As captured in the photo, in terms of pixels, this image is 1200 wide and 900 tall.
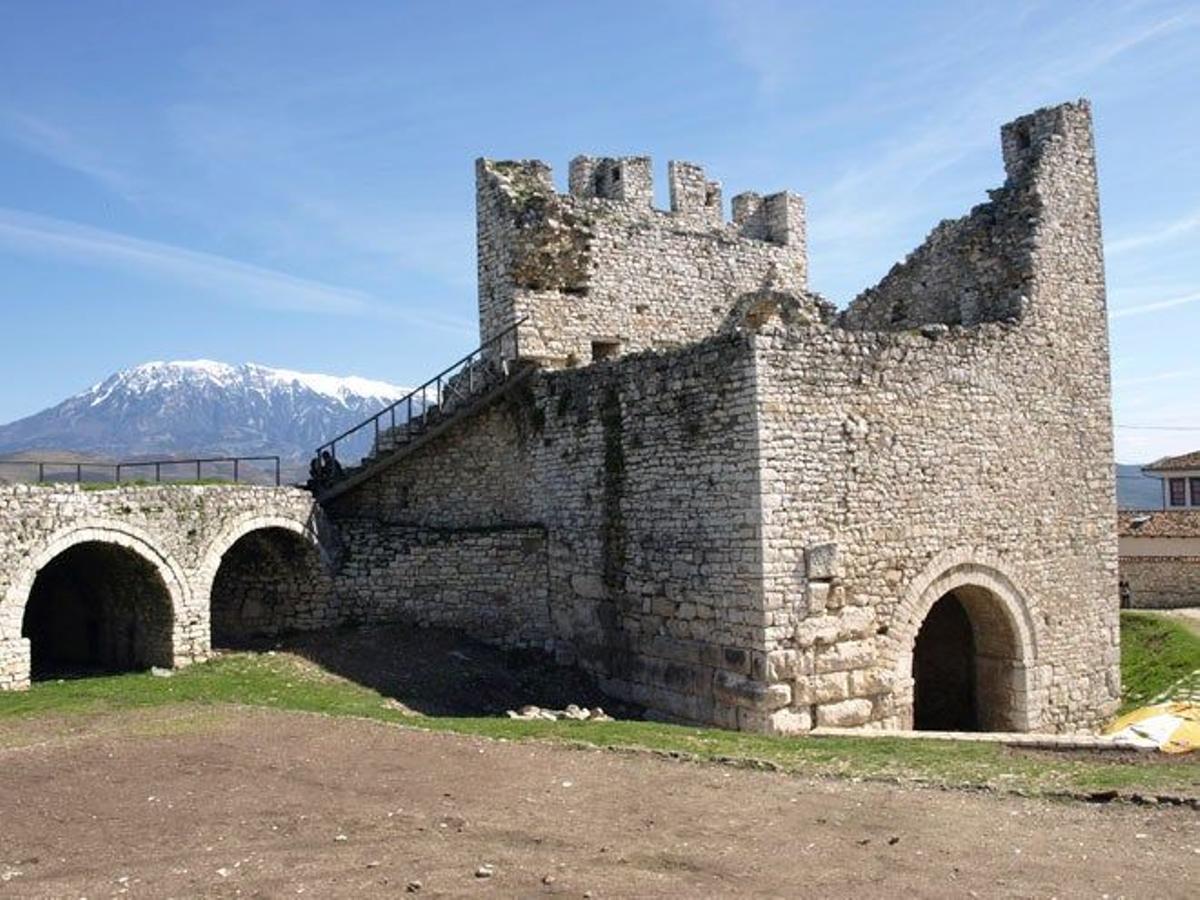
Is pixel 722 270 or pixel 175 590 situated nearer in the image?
pixel 175 590

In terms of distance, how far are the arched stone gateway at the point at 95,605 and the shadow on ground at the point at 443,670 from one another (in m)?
1.79

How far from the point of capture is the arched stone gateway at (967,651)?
55.3ft

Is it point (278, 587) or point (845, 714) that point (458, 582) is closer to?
point (278, 587)

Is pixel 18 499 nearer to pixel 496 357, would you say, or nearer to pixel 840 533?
pixel 496 357

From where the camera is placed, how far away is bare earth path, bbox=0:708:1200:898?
8.16 meters

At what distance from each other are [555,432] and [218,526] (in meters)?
6.34

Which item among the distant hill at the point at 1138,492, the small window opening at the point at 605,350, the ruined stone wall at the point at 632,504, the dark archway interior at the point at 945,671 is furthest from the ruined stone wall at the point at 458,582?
the distant hill at the point at 1138,492

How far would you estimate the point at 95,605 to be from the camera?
21.3m

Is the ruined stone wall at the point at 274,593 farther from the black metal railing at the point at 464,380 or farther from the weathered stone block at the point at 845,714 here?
the weathered stone block at the point at 845,714

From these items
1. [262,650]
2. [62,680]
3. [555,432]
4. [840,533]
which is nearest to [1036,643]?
[840,533]

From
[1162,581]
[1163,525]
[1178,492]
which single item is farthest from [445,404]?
[1178,492]

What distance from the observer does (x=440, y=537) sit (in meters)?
21.4

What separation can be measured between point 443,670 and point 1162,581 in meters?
25.7

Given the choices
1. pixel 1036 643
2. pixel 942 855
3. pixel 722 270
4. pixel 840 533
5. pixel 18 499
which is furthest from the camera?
pixel 722 270
